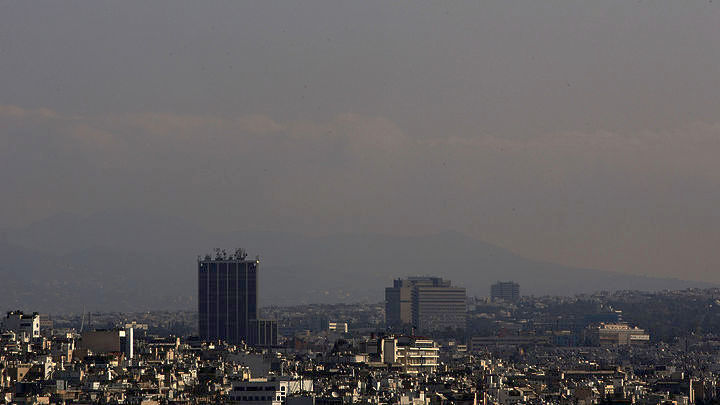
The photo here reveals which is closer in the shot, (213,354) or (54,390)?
(54,390)

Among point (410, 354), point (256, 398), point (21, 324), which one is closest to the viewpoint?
point (256, 398)

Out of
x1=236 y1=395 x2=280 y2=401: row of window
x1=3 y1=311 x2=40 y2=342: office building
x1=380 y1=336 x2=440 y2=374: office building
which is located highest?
x1=3 y1=311 x2=40 y2=342: office building

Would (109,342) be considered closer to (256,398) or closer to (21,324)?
(21,324)

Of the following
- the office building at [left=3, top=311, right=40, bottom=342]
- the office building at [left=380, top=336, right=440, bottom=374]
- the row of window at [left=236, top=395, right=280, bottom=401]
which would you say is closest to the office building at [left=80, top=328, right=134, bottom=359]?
the office building at [left=3, top=311, right=40, bottom=342]

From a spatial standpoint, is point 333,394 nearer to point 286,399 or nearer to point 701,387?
point 286,399

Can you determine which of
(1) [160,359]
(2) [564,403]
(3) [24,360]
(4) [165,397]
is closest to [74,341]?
(1) [160,359]

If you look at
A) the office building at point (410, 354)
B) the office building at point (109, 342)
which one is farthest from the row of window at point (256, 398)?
the office building at point (410, 354)

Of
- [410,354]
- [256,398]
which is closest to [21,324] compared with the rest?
[410,354]

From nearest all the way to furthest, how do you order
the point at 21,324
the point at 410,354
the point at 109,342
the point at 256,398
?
the point at 256,398, the point at 109,342, the point at 21,324, the point at 410,354

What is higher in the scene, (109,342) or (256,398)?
(109,342)

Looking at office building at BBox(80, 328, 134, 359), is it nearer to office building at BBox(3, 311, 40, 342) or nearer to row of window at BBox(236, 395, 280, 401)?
office building at BBox(3, 311, 40, 342)

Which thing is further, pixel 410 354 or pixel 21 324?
pixel 410 354
